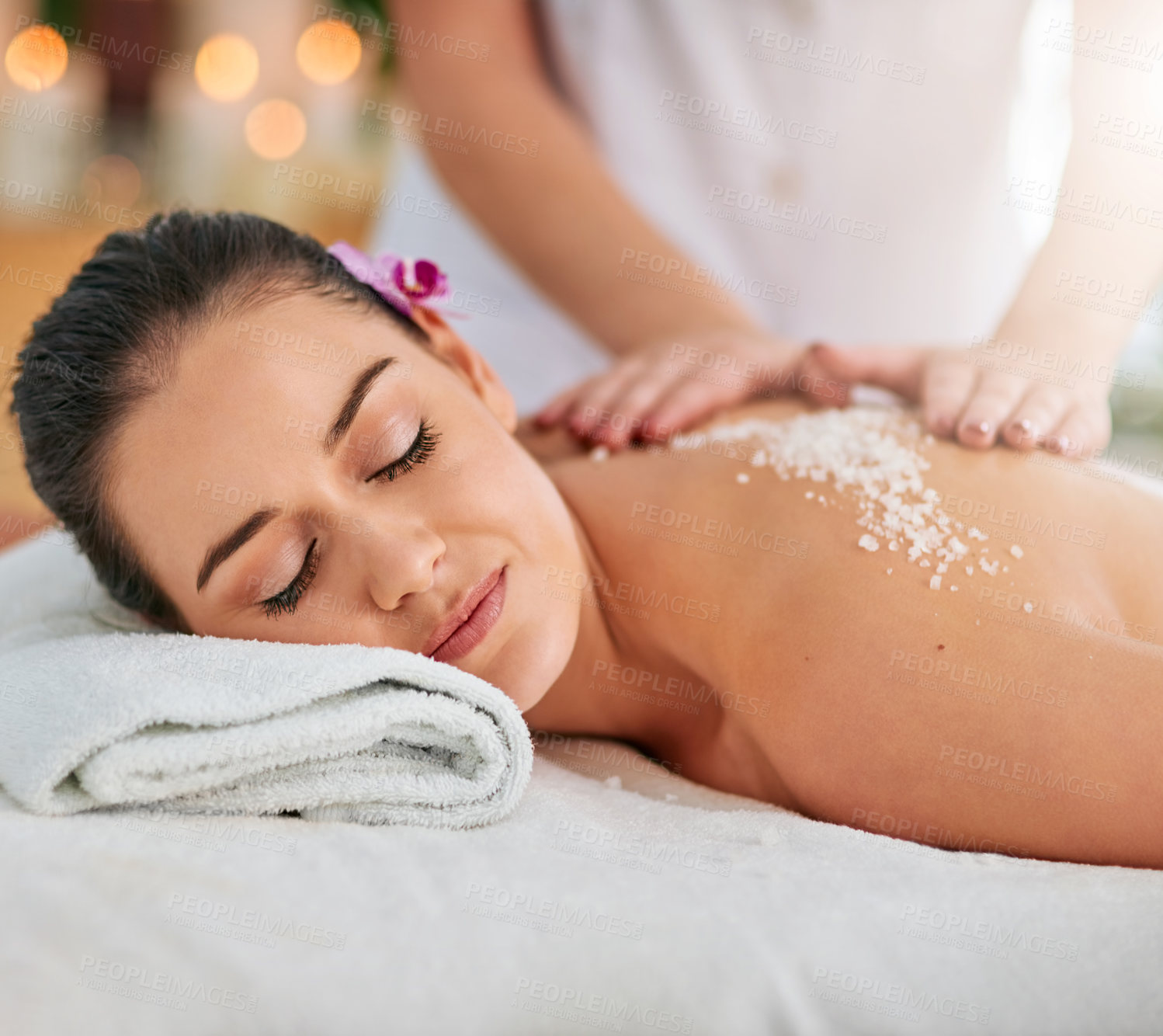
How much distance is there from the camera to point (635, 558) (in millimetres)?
1246

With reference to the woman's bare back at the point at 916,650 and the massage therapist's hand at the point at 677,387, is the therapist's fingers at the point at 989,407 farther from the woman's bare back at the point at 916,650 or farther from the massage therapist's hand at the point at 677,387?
the massage therapist's hand at the point at 677,387

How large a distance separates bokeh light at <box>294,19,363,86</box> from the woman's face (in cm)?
410

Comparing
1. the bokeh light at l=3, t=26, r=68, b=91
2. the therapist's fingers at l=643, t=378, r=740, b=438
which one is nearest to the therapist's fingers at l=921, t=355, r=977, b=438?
the therapist's fingers at l=643, t=378, r=740, b=438

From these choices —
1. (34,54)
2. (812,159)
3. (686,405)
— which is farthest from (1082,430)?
(34,54)

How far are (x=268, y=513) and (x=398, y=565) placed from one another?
14cm

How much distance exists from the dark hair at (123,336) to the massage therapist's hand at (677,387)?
1.20ft

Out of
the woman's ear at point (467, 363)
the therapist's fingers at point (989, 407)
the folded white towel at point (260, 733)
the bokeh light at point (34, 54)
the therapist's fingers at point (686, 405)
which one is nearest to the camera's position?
the folded white towel at point (260, 733)

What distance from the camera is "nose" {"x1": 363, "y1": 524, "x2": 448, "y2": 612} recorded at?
98 cm

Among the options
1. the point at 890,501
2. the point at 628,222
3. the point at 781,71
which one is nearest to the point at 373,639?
the point at 890,501

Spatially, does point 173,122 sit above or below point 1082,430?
below

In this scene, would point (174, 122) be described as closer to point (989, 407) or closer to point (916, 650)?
point (989, 407)

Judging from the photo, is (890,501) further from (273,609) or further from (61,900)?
(61,900)

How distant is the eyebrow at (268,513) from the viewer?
101cm

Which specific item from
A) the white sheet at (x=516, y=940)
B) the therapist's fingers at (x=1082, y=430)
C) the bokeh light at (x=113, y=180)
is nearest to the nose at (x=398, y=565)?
the white sheet at (x=516, y=940)
